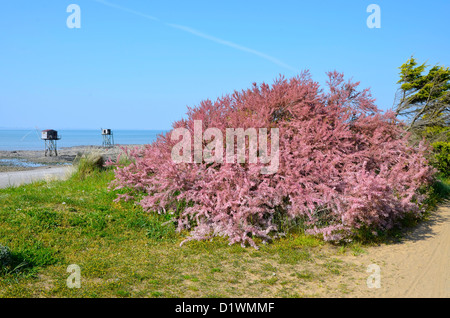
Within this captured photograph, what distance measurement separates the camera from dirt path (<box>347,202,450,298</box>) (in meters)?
4.81

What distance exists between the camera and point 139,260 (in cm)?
571

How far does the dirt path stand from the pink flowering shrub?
0.53 meters

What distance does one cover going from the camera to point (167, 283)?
16.0 feet

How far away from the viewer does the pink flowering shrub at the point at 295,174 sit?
21.5 feet

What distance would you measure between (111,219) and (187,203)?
163 centimetres

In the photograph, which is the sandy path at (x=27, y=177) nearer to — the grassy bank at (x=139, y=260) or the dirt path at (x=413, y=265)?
the grassy bank at (x=139, y=260)

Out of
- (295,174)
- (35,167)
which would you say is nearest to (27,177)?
(35,167)

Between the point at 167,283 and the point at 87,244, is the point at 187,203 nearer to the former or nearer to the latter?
the point at 87,244

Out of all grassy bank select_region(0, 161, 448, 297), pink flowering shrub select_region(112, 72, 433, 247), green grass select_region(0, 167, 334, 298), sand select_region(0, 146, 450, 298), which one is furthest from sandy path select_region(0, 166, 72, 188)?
sand select_region(0, 146, 450, 298)

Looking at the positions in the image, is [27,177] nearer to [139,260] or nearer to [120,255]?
[120,255]

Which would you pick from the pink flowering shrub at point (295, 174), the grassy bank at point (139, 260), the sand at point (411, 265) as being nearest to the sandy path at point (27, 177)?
the grassy bank at point (139, 260)

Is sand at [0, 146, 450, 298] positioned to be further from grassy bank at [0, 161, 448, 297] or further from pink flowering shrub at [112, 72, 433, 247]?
pink flowering shrub at [112, 72, 433, 247]

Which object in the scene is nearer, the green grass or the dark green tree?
the green grass
